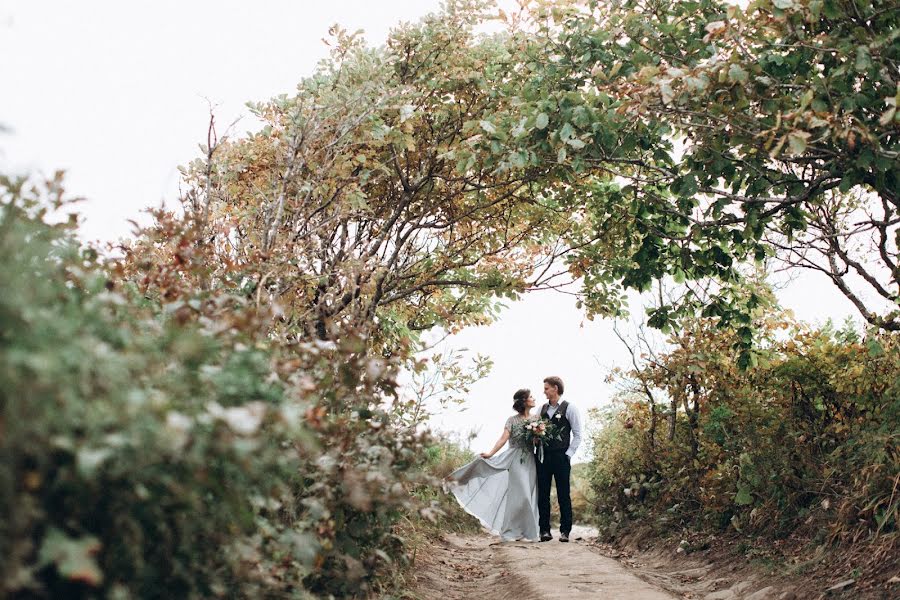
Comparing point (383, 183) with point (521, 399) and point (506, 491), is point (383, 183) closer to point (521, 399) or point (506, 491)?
point (521, 399)

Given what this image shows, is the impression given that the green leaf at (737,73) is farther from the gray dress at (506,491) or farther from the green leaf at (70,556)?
the gray dress at (506,491)

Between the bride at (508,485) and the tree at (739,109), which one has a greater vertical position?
the tree at (739,109)

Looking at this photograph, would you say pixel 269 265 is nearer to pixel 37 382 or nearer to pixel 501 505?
pixel 37 382

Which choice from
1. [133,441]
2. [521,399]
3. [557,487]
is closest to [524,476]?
[557,487]

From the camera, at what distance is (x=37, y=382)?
1.63 metres

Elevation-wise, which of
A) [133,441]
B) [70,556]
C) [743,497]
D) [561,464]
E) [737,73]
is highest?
[737,73]

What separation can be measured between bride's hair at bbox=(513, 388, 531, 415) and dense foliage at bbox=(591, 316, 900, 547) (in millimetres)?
1612

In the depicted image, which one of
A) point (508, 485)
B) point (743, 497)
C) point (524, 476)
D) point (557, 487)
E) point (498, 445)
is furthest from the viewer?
point (498, 445)

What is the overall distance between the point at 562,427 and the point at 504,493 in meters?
1.56

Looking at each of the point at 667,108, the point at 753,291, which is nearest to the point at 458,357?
the point at 753,291

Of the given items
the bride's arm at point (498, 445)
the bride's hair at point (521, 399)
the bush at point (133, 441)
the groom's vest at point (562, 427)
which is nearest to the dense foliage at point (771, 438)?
the groom's vest at point (562, 427)

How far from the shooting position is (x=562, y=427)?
10008mm

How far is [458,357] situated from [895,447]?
17.4 ft

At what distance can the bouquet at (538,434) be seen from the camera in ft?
32.8
